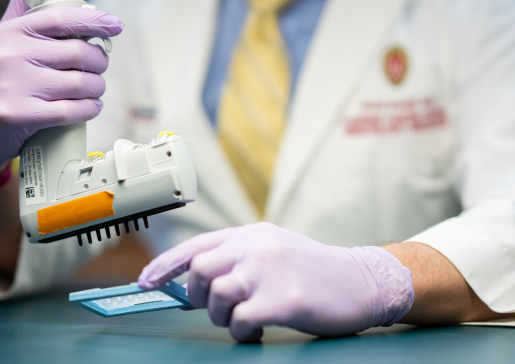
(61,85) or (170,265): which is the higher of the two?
(61,85)

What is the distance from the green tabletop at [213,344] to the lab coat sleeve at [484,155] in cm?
10

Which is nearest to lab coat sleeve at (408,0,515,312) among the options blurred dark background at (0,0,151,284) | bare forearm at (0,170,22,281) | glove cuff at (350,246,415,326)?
glove cuff at (350,246,415,326)

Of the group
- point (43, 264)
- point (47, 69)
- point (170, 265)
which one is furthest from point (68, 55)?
point (43, 264)

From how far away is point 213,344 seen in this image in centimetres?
50

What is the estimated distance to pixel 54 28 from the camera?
0.58m

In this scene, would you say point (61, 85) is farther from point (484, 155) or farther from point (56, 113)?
point (484, 155)

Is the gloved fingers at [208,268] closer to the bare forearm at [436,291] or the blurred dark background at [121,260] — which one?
the bare forearm at [436,291]

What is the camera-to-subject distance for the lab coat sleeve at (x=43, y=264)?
94cm

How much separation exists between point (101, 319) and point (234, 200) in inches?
21.3

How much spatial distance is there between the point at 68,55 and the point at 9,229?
0.56 meters

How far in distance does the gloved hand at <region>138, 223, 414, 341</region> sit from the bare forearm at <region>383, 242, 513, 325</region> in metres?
0.04

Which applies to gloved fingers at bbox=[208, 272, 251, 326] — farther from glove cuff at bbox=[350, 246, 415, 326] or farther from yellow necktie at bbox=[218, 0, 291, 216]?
yellow necktie at bbox=[218, 0, 291, 216]

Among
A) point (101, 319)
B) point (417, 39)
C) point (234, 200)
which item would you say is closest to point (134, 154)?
point (101, 319)

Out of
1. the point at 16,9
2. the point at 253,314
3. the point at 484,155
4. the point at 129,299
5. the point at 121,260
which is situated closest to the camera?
the point at 253,314
